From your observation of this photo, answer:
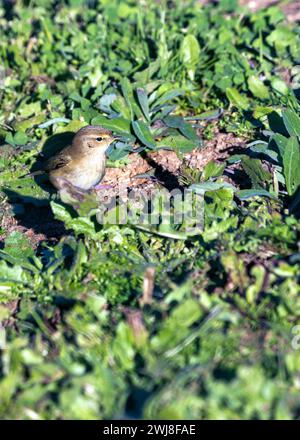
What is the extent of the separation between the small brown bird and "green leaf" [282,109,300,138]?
152 cm

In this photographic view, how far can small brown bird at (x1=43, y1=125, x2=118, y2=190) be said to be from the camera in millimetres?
6570

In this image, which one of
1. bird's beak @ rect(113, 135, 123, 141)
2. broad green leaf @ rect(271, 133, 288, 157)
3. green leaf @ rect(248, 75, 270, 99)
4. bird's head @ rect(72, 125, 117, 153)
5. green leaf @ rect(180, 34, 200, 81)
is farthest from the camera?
green leaf @ rect(180, 34, 200, 81)

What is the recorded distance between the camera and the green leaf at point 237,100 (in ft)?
23.1

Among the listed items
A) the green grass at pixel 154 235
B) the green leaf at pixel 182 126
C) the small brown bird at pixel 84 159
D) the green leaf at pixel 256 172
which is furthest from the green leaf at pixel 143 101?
the green leaf at pixel 256 172

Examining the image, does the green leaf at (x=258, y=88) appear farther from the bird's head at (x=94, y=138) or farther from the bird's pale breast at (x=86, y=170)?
the bird's pale breast at (x=86, y=170)

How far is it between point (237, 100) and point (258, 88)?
26 centimetres

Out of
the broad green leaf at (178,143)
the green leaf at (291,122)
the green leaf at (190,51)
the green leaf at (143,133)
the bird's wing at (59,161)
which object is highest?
the green leaf at (291,122)

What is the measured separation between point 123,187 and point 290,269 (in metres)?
2.49

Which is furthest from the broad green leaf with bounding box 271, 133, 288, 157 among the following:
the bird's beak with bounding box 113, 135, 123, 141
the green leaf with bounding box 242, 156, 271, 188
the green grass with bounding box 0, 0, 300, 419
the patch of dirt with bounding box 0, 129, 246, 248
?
the bird's beak with bounding box 113, 135, 123, 141

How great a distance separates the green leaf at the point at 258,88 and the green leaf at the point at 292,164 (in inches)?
61.3

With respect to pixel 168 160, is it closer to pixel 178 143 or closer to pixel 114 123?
pixel 178 143

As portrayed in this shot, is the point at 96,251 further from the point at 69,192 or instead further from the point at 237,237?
the point at 237,237

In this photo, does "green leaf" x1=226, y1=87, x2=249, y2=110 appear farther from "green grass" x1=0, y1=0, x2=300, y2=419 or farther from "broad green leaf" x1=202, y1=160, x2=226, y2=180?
"broad green leaf" x1=202, y1=160, x2=226, y2=180

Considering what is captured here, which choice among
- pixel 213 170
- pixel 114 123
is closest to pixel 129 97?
Answer: pixel 114 123
